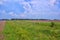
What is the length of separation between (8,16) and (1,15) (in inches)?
3.2

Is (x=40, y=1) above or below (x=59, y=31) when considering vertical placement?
above

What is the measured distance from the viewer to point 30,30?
185 centimetres

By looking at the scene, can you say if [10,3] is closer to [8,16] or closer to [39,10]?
[8,16]

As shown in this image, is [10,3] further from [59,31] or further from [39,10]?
[59,31]

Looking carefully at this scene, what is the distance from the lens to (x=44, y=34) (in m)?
1.85

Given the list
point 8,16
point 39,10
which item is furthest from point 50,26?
point 8,16

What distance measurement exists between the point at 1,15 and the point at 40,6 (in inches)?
18.5

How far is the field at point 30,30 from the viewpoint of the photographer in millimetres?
1797

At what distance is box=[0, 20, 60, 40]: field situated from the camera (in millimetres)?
1797

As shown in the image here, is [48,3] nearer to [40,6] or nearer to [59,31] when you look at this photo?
[40,6]

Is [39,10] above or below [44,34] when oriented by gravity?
above

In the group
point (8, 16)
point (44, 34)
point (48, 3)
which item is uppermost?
point (48, 3)

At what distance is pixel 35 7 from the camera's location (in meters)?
1.90

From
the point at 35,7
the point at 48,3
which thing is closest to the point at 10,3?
the point at 35,7
